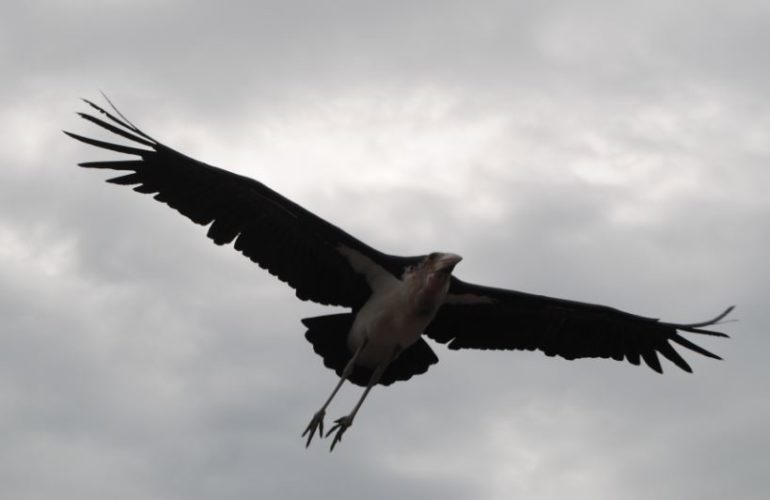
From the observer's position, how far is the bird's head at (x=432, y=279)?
21.0 metres

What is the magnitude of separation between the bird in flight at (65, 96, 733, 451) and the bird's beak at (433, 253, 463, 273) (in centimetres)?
1

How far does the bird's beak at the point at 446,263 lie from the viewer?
2100 cm

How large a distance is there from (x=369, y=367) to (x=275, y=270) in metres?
1.77

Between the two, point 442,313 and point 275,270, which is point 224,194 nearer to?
point 275,270

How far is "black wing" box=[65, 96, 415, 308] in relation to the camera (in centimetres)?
2067

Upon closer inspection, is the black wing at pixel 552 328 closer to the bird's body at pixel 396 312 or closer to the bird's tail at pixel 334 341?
the bird's body at pixel 396 312

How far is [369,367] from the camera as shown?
21938 millimetres

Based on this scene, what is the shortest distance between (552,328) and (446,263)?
3.02m

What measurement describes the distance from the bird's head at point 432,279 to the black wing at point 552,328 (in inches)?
44.7

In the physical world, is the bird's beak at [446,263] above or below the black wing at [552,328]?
below

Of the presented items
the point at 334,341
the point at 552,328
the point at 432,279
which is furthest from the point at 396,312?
the point at 552,328

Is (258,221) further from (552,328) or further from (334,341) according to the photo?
(552,328)

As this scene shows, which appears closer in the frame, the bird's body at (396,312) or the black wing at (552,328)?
the bird's body at (396,312)

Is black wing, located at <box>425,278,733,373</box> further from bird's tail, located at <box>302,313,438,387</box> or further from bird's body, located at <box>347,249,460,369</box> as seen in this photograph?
bird's tail, located at <box>302,313,438,387</box>
